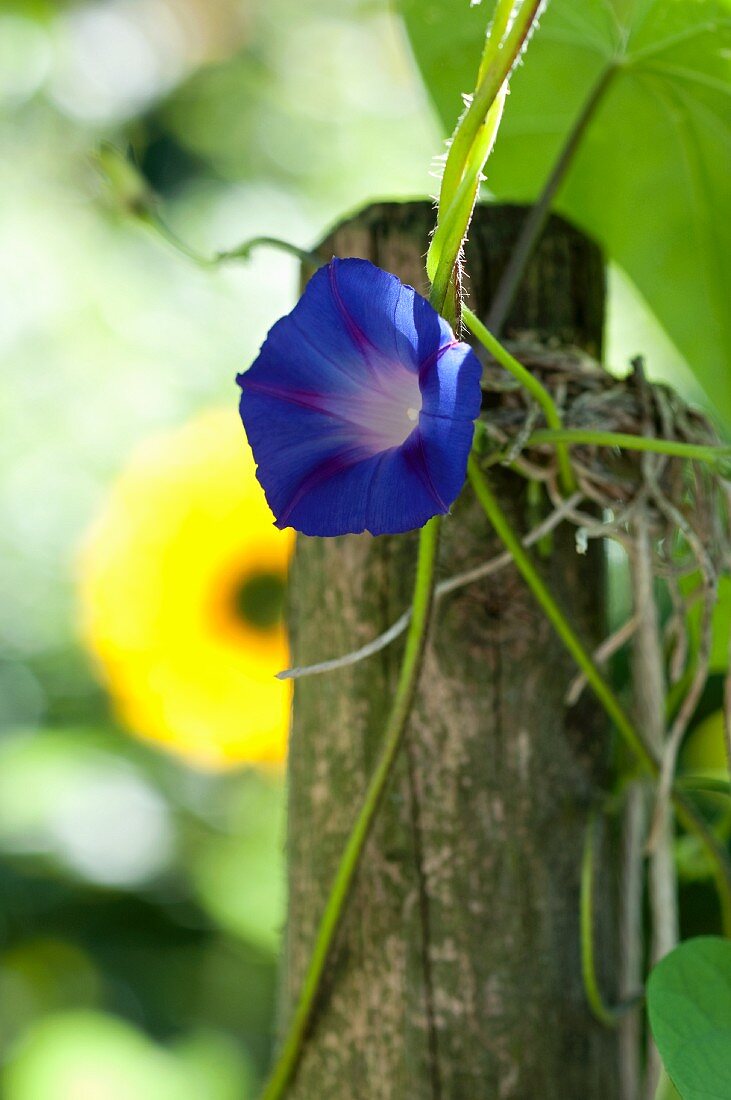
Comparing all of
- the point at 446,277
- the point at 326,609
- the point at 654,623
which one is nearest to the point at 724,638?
the point at 654,623

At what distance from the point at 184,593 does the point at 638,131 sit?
701 millimetres

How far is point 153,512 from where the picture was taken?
1.20 m

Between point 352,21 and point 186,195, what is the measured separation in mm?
454

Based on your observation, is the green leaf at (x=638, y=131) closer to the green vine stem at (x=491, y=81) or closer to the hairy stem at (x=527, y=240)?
the hairy stem at (x=527, y=240)

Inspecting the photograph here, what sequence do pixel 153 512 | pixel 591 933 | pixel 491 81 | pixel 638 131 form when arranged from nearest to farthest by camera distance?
pixel 491 81 → pixel 591 933 → pixel 638 131 → pixel 153 512

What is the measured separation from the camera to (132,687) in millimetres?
1188

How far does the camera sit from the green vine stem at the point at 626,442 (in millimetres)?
454

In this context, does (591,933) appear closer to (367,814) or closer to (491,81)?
(367,814)

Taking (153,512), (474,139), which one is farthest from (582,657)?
(153,512)

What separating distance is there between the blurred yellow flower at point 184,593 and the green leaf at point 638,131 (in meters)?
0.53

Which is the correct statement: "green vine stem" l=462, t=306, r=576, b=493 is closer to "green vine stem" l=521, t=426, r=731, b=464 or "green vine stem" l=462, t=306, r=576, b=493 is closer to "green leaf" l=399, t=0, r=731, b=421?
"green vine stem" l=521, t=426, r=731, b=464

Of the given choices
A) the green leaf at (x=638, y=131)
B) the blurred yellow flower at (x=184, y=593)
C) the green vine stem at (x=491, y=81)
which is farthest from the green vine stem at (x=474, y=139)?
the blurred yellow flower at (x=184, y=593)

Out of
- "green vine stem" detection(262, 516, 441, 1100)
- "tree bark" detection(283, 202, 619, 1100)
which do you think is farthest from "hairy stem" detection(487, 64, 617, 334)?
"green vine stem" detection(262, 516, 441, 1100)

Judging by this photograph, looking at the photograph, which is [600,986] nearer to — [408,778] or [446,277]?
[408,778]
